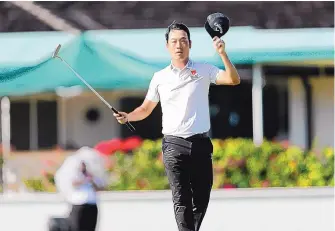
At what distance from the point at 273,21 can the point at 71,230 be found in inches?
335

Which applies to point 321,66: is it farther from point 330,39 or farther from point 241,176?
point 241,176

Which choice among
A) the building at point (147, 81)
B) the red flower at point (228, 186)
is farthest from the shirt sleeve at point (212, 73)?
the red flower at point (228, 186)

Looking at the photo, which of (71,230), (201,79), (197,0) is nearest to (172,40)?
(201,79)

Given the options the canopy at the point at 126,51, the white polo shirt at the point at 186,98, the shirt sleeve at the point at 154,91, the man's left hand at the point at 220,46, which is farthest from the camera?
the canopy at the point at 126,51

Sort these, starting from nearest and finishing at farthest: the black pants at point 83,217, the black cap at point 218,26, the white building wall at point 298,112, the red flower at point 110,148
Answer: the black cap at point 218,26 → the black pants at point 83,217 → the red flower at point 110,148 → the white building wall at point 298,112

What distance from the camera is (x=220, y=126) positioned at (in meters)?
17.3

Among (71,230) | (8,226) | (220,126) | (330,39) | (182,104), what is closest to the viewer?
(182,104)

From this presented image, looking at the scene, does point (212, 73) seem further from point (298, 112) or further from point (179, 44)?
point (298, 112)

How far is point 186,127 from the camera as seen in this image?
6.91 metres

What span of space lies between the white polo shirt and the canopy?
3.62 m

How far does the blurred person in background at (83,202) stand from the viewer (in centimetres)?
835

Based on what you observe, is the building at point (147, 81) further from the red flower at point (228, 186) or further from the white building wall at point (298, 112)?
the red flower at point (228, 186)

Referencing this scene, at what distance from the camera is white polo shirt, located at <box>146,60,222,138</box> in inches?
272

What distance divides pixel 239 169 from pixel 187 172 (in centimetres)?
426
